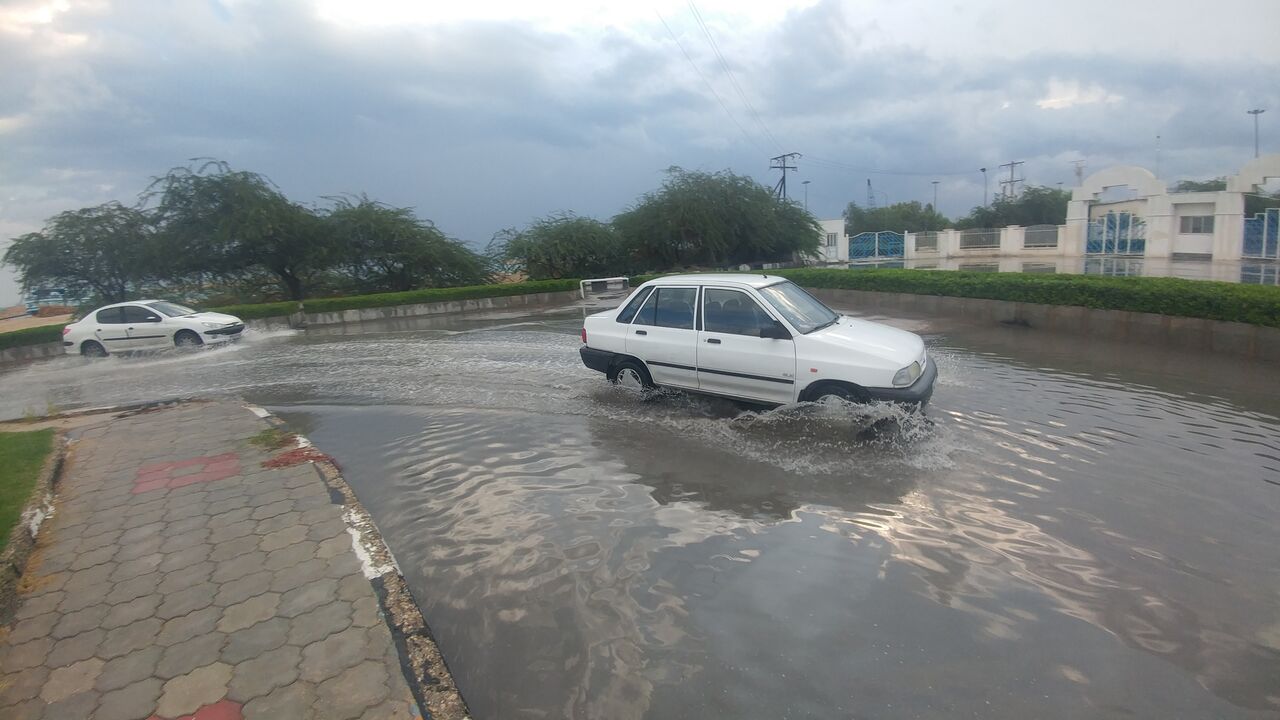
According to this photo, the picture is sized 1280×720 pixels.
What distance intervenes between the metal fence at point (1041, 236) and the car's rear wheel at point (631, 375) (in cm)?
3267

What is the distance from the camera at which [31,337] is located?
60.5 feet

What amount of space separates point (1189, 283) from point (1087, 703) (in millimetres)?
10610

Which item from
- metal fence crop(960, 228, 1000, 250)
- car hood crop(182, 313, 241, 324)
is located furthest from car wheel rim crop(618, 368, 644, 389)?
metal fence crop(960, 228, 1000, 250)

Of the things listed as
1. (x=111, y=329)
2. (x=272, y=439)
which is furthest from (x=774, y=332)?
(x=111, y=329)

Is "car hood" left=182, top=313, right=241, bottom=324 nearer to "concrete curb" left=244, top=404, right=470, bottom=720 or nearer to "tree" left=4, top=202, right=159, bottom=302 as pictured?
"tree" left=4, top=202, right=159, bottom=302

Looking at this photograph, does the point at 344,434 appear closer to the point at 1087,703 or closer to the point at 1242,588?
the point at 1087,703

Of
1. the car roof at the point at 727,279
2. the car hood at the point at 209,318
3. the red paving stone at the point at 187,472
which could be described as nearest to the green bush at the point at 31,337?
the car hood at the point at 209,318

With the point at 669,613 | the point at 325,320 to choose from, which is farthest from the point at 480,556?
the point at 325,320

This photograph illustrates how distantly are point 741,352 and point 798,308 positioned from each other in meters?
0.89

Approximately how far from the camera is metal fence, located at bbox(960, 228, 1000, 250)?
36188 mm

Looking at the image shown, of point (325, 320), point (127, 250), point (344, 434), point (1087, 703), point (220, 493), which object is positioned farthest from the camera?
point (127, 250)

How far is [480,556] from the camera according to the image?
4.36 m

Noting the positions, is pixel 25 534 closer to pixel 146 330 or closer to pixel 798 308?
pixel 798 308

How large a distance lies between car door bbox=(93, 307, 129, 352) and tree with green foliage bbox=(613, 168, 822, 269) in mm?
19545
